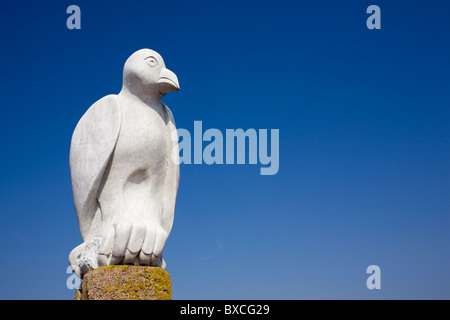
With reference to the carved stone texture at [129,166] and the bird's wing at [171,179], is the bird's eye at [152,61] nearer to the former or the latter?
the carved stone texture at [129,166]

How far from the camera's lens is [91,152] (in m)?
8.73

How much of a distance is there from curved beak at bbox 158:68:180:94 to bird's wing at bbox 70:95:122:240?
0.73m

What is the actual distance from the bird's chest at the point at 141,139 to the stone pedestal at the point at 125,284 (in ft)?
5.18

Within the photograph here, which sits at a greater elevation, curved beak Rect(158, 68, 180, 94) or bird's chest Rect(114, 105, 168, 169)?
curved beak Rect(158, 68, 180, 94)

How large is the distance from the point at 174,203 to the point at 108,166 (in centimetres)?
122

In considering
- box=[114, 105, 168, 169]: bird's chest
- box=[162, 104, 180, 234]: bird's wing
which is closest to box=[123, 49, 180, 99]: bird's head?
box=[114, 105, 168, 169]: bird's chest

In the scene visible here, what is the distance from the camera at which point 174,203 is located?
9.15 metres

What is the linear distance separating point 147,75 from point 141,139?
100cm

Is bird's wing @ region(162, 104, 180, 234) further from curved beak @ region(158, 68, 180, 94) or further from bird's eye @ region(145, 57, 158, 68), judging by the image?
bird's eye @ region(145, 57, 158, 68)

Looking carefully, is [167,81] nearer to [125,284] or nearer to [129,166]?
[129,166]

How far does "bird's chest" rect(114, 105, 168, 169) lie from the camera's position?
8.60 meters

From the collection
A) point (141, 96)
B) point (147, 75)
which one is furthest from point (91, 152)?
point (147, 75)
